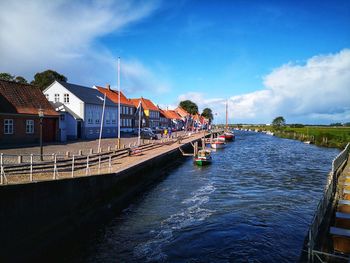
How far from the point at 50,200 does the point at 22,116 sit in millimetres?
23969

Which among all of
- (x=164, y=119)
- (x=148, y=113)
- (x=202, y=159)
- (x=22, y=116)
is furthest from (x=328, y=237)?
(x=164, y=119)

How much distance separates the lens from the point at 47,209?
13.0 meters

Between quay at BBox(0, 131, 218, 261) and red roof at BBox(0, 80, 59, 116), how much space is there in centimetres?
1546

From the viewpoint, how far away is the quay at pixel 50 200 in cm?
1115

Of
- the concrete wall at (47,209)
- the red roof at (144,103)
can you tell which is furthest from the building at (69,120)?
the red roof at (144,103)

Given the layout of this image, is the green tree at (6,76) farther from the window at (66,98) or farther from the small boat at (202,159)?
the small boat at (202,159)

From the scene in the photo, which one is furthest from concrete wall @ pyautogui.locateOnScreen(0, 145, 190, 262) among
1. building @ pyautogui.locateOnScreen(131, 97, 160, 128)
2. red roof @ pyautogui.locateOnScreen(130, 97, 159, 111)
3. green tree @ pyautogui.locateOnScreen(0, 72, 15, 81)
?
red roof @ pyautogui.locateOnScreen(130, 97, 159, 111)

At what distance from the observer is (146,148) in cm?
3953

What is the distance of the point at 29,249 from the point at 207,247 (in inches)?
282

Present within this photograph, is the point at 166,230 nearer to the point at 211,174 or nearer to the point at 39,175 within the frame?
the point at 39,175

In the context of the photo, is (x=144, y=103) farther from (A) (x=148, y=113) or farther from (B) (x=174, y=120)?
(B) (x=174, y=120)

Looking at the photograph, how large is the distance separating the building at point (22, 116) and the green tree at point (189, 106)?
424ft

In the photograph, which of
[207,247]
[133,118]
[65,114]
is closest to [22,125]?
[65,114]

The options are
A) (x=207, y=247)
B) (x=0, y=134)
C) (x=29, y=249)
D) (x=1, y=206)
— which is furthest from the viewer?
(x=0, y=134)
